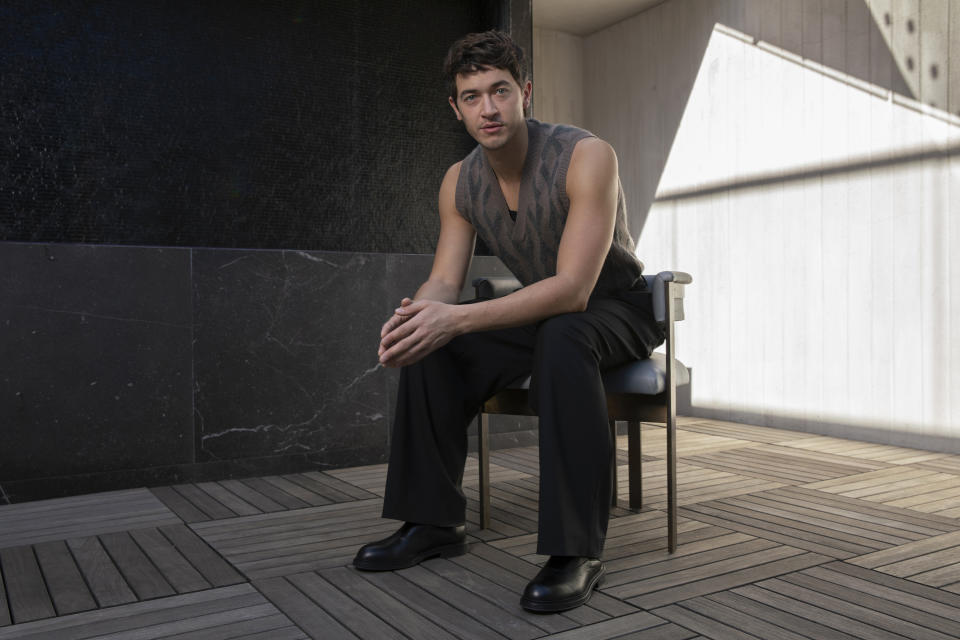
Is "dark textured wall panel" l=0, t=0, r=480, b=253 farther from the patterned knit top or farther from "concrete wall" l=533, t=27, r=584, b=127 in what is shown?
"concrete wall" l=533, t=27, r=584, b=127

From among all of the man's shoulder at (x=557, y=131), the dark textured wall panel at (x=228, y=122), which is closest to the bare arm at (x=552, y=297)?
the man's shoulder at (x=557, y=131)

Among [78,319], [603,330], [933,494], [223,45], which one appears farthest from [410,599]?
[223,45]

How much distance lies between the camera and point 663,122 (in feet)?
13.3

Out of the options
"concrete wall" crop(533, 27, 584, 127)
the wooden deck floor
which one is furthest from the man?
"concrete wall" crop(533, 27, 584, 127)

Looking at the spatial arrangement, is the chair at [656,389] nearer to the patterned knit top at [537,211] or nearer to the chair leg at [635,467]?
the patterned knit top at [537,211]

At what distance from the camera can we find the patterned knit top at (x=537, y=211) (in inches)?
62.8

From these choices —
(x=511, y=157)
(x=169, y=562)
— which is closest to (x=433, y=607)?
(x=169, y=562)

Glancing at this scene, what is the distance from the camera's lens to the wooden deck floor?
50.0 inches

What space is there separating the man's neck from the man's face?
0.10 feet

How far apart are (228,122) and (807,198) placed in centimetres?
232

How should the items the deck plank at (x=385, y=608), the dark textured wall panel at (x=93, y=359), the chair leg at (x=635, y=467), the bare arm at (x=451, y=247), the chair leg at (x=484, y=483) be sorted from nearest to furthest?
the deck plank at (x=385, y=608), the bare arm at (x=451, y=247), the chair leg at (x=484, y=483), the chair leg at (x=635, y=467), the dark textured wall panel at (x=93, y=359)

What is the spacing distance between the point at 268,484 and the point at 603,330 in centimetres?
135

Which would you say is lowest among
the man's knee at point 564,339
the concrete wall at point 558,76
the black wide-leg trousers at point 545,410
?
the black wide-leg trousers at point 545,410

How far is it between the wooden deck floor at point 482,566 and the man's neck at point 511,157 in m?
0.79
